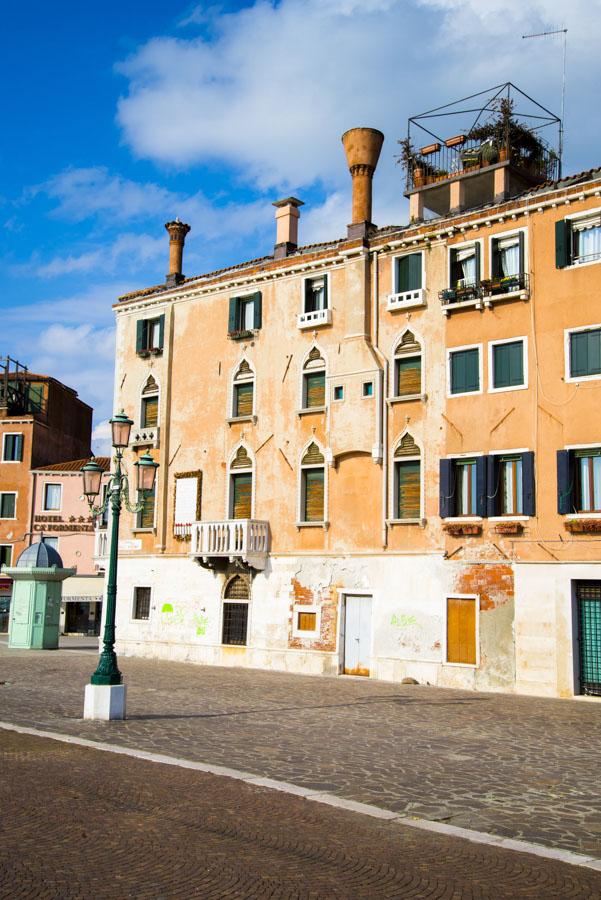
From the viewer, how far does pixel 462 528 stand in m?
26.1

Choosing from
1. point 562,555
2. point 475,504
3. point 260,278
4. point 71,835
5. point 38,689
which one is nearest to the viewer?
point 71,835

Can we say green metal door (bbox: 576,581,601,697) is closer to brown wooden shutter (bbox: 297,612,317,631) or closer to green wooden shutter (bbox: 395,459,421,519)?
green wooden shutter (bbox: 395,459,421,519)

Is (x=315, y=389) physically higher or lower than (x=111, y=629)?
higher

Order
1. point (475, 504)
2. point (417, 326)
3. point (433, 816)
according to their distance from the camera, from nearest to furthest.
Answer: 1. point (433, 816)
2. point (475, 504)
3. point (417, 326)

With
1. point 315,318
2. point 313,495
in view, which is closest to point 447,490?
point 313,495

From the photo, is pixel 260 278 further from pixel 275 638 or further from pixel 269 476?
pixel 275 638

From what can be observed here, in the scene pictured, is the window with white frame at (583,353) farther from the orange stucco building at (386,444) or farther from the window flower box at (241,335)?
the window flower box at (241,335)

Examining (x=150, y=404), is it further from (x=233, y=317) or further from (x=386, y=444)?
(x=386, y=444)

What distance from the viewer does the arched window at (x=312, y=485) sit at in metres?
30.1

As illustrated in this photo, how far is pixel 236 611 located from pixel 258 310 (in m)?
10.7

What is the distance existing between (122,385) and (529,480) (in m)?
17.9

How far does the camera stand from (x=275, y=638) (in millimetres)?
30234

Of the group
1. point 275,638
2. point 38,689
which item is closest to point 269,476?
point 275,638

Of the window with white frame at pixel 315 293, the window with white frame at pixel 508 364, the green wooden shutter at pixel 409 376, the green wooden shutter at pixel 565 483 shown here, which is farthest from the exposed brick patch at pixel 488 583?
the window with white frame at pixel 315 293
